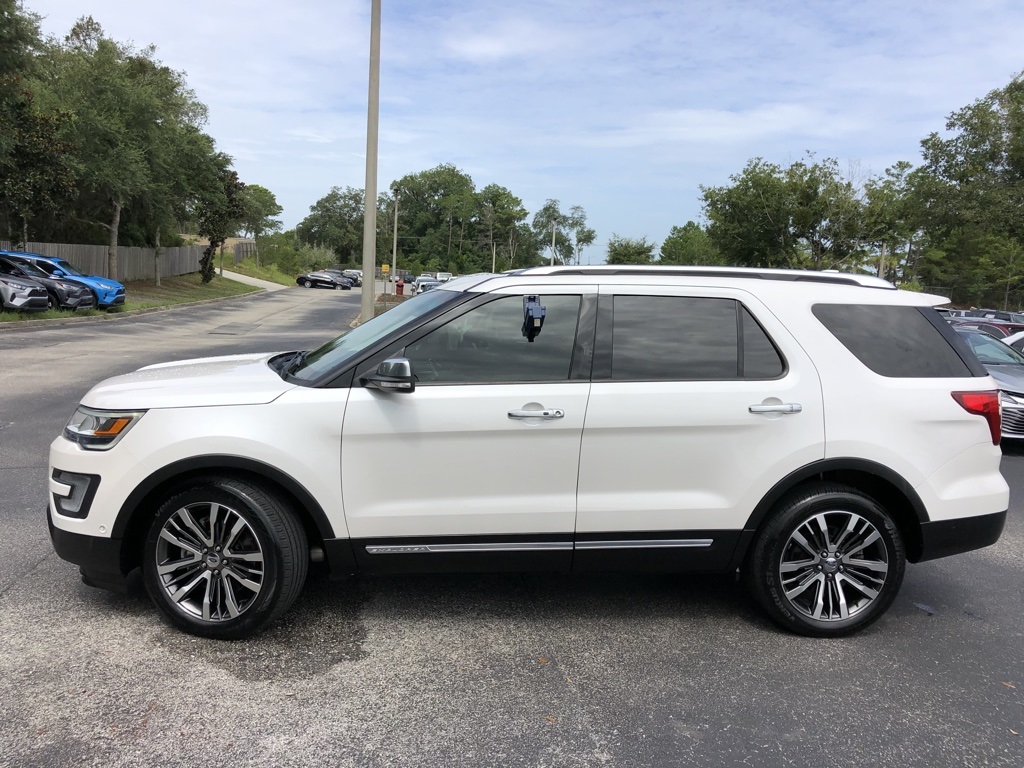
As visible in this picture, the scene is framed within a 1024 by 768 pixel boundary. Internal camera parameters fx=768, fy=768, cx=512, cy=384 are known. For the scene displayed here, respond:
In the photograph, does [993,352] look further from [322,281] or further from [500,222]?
[500,222]

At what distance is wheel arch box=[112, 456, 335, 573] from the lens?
3.48 metres

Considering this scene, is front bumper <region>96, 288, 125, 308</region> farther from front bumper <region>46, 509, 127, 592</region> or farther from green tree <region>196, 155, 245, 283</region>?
front bumper <region>46, 509, 127, 592</region>

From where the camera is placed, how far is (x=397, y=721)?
3043 mm

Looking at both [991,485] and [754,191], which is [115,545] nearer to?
[991,485]

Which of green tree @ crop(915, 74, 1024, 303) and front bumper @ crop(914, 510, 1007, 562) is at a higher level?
green tree @ crop(915, 74, 1024, 303)

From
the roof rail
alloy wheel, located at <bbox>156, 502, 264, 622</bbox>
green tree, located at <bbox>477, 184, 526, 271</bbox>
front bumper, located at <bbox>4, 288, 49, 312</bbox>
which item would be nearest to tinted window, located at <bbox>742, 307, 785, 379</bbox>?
the roof rail

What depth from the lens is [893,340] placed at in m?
3.96

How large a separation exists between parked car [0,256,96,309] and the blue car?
289mm

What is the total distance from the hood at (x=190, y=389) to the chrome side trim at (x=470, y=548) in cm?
89

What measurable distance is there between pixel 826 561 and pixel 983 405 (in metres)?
1.13

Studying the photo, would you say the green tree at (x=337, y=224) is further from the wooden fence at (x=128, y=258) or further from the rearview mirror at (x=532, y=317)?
the rearview mirror at (x=532, y=317)

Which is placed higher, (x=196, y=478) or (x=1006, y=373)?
(x=1006, y=373)

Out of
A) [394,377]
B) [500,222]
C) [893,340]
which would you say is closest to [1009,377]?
[893,340]

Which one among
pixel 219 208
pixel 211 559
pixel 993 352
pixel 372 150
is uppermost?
pixel 219 208
